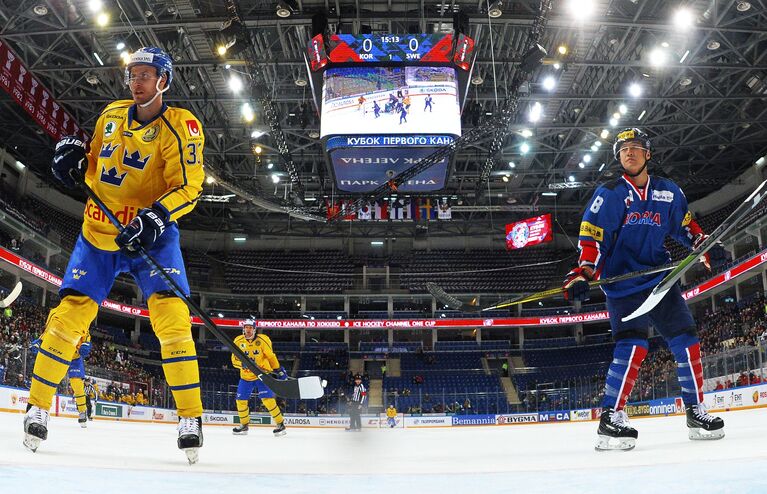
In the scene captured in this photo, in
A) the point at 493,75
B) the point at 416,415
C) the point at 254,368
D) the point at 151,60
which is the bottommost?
the point at 416,415

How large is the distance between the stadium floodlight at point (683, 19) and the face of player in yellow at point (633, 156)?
42.7 ft

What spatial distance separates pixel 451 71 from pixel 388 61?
1478mm

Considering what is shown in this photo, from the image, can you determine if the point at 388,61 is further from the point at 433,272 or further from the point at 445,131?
the point at 433,272

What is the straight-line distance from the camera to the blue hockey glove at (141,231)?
2918 mm

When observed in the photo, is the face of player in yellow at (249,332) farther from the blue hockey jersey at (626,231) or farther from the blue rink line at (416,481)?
the blue rink line at (416,481)

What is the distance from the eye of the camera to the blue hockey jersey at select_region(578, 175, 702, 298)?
13.1 feet

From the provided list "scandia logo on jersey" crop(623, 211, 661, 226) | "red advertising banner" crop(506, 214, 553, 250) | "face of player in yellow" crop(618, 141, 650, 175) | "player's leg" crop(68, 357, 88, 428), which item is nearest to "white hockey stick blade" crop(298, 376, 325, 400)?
"scandia logo on jersey" crop(623, 211, 661, 226)

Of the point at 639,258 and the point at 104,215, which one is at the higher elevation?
the point at 104,215

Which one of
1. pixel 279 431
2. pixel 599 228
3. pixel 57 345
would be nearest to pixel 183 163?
pixel 57 345

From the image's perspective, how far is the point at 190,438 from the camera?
2.87 m

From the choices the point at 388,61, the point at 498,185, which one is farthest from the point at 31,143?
the point at 498,185

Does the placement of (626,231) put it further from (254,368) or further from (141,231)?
(141,231)

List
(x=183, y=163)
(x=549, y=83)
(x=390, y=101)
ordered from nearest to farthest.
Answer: (x=183, y=163)
(x=390, y=101)
(x=549, y=83)

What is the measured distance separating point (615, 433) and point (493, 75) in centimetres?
1669
